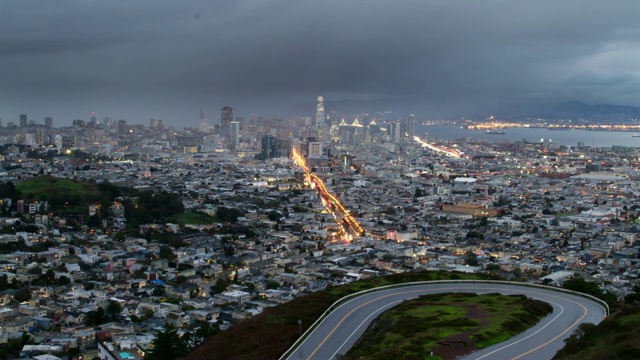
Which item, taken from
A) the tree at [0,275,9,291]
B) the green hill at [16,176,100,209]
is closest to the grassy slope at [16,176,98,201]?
the green hill at [16,176,100,209]

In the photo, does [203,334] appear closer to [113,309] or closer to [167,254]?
[113,309]

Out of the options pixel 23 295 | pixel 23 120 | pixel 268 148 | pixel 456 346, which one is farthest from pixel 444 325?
pixel 23 120

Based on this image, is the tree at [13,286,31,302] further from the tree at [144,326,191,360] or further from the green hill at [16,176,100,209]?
the green hill at [16,176,100,209]

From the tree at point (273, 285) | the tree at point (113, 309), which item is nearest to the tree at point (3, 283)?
the tree at point (113, 309)

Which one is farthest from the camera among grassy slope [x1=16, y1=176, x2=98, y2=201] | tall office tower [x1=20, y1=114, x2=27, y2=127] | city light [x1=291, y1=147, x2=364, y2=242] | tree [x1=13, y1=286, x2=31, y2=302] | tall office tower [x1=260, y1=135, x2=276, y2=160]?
tall office tower [x1=20, y1=114, x2=27, y2=127]

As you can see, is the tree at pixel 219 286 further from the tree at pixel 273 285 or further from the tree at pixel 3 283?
the tree at pixel 3 283

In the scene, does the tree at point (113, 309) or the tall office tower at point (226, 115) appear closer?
the tree at point (113, 309)
